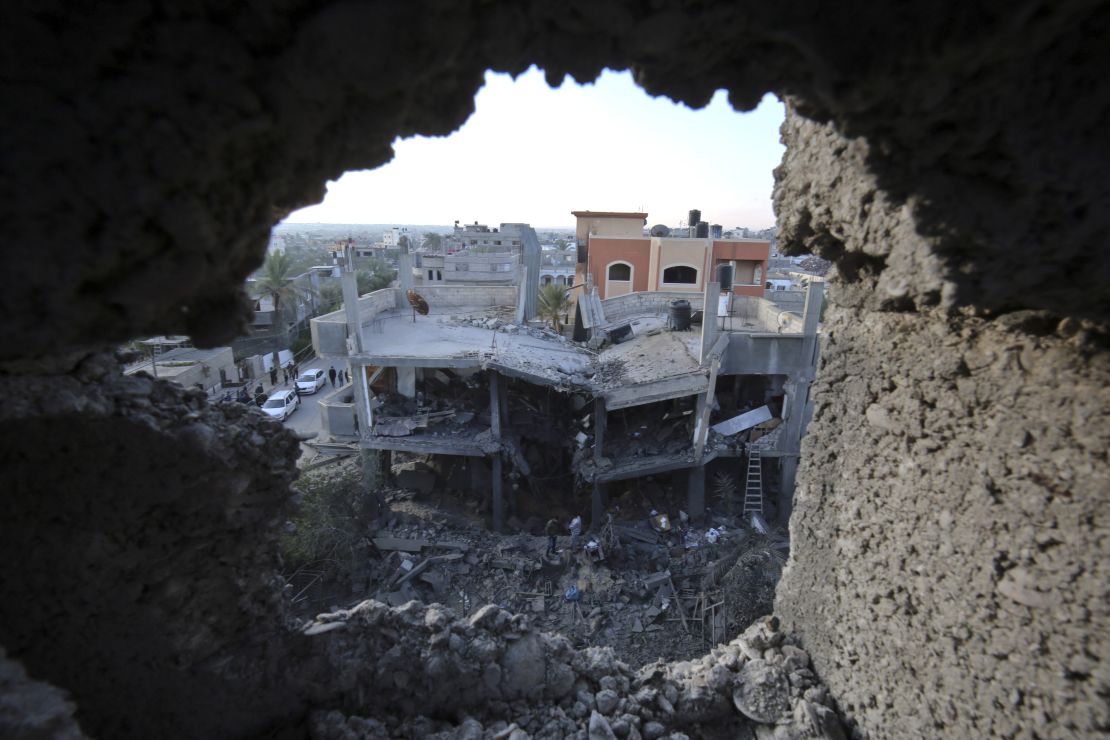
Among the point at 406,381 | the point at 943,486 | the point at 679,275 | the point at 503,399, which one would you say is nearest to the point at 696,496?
the point at 503,399

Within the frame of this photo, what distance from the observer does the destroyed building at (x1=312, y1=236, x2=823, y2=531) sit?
12805 mm

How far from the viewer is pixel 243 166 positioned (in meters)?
2.00

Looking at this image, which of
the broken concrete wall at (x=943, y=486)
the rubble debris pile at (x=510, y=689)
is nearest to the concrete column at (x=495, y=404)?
the rubble debris pile at (x=510, y=689)

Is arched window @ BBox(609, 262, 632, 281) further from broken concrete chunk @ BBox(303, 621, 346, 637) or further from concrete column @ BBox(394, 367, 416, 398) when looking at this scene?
broken concrete chunk @ BBox(303, 621, 346, 637)

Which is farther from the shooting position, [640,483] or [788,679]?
[640,483]

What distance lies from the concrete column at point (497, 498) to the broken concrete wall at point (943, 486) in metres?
9.44

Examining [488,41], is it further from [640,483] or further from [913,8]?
[640,483]

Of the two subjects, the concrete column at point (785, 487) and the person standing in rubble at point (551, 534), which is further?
the concrete column at point (785, 487)

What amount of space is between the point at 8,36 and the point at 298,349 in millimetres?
28996

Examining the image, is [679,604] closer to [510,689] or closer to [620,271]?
[510,689]

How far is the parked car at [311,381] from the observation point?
23.2 m

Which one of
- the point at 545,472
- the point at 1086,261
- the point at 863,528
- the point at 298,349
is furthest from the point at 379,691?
the point at 298,349

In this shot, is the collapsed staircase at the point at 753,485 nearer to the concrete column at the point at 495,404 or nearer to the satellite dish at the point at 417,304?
the concrete column at the point at 495,404

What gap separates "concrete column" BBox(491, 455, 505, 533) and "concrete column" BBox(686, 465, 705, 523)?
15.7 ft
